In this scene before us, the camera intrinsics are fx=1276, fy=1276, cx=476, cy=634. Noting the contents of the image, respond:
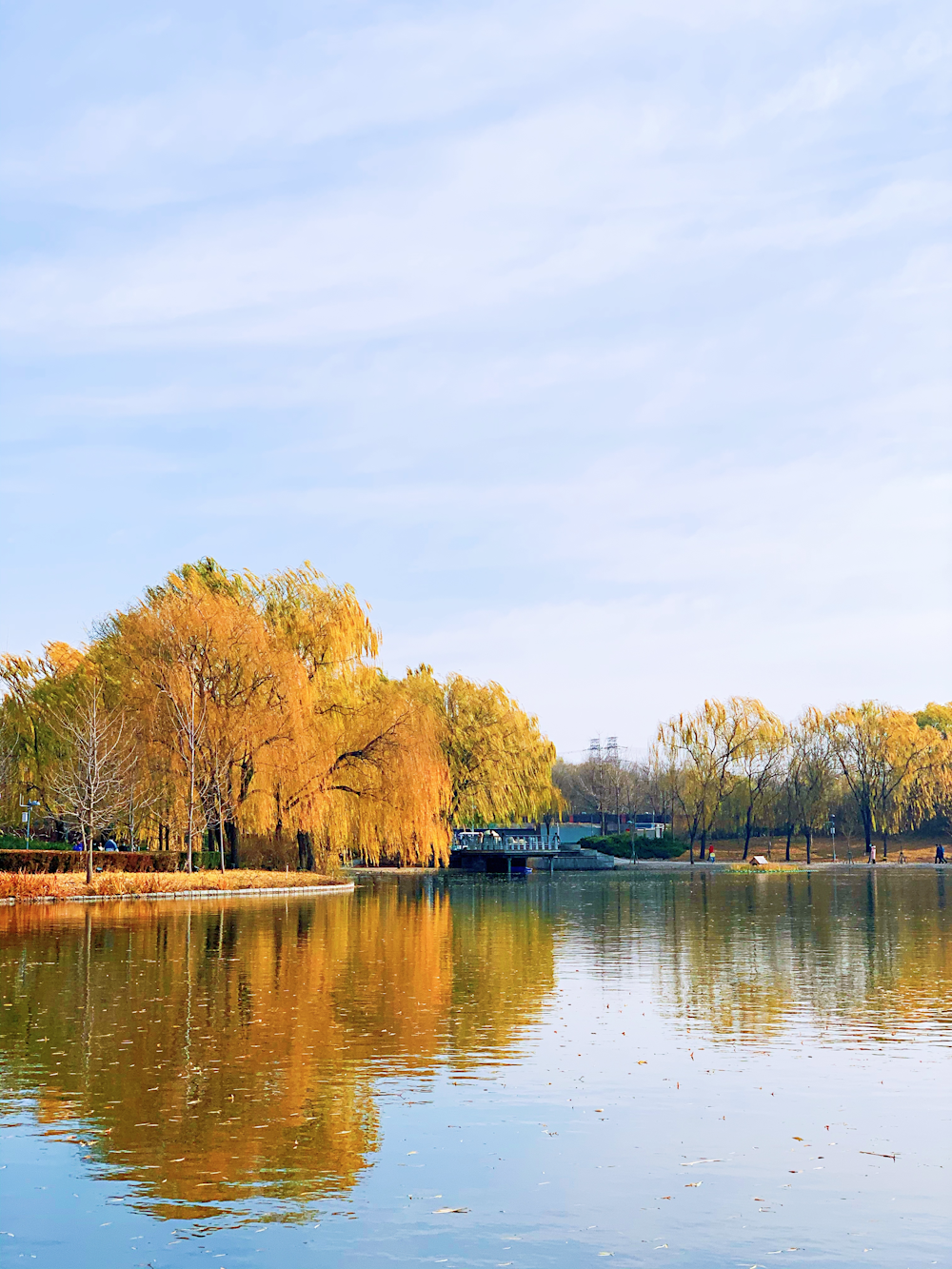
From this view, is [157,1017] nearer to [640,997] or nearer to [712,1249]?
[640,997]

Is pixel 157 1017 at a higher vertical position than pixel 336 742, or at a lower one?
lower

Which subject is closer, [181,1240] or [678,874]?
[181,1240]

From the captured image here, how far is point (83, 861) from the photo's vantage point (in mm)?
38812

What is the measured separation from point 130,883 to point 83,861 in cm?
332

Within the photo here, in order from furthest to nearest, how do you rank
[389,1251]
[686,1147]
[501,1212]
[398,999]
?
[398,999] < [686,1147] < [501,1212] < [389,1251]

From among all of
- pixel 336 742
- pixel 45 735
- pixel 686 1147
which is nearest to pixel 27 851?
pixel 336 742

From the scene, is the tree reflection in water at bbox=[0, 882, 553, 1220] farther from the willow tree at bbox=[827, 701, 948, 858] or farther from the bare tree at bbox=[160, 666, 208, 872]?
the willow tree at bbox=[827, 701, 948, 858]

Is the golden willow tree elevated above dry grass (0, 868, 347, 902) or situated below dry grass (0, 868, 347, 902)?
above

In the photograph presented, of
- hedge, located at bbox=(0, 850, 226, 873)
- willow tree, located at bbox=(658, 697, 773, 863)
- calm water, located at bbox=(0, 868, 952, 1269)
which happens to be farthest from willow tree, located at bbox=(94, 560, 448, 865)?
willow tree, located at bbox=(658, 697, 773, 863)

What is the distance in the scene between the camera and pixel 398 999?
16078 millimetres

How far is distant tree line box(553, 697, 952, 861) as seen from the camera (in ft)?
276

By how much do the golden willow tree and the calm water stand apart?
2013cm

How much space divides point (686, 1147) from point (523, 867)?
6966cm

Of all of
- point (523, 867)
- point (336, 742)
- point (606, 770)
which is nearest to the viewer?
point (336, 742)
